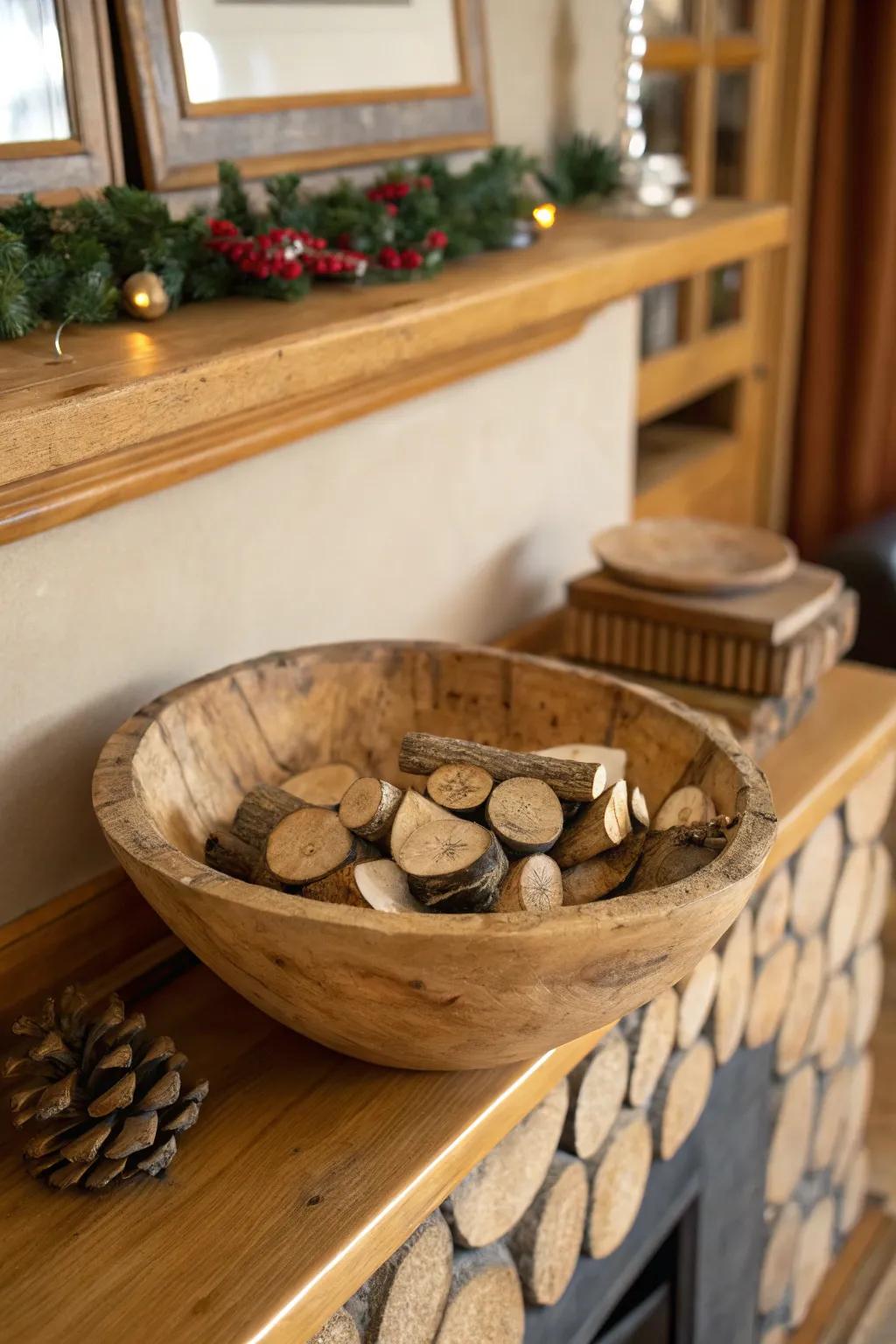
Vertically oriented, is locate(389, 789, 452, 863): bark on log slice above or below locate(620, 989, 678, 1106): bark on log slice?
above

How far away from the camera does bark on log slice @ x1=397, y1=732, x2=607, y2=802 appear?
802 millimetres

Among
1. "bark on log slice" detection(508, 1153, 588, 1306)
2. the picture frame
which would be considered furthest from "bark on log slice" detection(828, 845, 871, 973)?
the picture frame

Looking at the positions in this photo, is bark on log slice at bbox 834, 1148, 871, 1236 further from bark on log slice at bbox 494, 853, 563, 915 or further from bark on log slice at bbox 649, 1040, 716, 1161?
bark on log slice at bbox 494, 853, 563, 915

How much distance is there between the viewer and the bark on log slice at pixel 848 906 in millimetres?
1401

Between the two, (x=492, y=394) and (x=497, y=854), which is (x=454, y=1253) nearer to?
(x=497, y=854)

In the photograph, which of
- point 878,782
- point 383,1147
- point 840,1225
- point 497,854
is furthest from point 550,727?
point 840,1225

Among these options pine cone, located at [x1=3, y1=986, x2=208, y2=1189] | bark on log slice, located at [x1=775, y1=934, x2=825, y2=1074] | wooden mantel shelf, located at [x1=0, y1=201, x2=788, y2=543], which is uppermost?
wooden mantel shelf, located at [x1=0, y1=201, x2=788, y2=543]

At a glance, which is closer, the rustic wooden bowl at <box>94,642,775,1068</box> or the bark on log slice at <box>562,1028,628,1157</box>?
the rustic wooden bowl at <box>94,642,775,1068</box>

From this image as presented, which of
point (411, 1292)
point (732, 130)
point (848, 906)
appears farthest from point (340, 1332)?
point (732, 130)

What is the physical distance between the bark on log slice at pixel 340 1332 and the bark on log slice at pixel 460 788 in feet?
0.98

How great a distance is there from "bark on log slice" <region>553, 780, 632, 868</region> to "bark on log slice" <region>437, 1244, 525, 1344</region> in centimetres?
30

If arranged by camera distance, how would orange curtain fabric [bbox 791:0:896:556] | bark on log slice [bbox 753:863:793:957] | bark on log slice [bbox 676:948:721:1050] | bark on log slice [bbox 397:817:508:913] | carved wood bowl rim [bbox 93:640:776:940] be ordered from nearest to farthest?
1. carved wood bowl rim [bbox 93:640:776:940]
2. bark on log slice [bbox 397:817:508:913]
3. bark on log slice [bbox 676:948:721:1050]
4. bark on log slice [bbox 753:863:793:957]
5. orange curtain fabric [bbox 791:0:896:556]

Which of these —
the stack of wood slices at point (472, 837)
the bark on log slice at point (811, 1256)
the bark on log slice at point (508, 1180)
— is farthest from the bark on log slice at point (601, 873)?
the bark on log slice at point (811, 1256)

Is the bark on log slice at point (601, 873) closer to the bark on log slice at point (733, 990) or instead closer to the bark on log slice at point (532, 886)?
the bark on log slice at point (532, 886)
